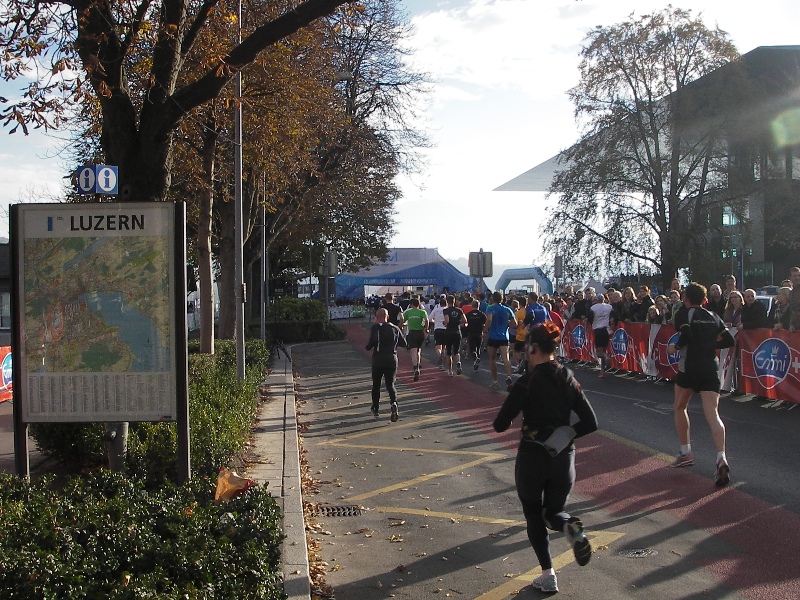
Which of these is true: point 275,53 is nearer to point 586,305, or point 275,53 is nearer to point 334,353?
point 586,305

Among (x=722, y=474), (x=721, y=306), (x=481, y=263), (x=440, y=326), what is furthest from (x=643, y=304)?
(x=722, y=474)

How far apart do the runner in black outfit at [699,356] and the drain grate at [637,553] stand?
2.30 metres

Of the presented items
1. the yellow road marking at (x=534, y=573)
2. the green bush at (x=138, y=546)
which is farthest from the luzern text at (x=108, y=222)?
the yellow road marking at (x=534, y=573)

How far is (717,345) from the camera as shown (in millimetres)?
8602

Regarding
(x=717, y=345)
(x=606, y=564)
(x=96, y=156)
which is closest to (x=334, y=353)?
(x=96, y=156)

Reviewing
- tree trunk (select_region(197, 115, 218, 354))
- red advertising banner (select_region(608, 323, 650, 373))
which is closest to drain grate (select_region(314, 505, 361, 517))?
tree trunk (select_region(197, 115, 218, 354))

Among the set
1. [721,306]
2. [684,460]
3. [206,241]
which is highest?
[206,241]

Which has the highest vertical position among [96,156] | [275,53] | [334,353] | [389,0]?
[389,0]

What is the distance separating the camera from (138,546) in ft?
13.8

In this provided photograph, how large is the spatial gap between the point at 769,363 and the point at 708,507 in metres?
7.30

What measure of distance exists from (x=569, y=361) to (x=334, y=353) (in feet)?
31.3

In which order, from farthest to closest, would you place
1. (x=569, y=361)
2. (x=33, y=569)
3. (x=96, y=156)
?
(x=569, y=361)
(x=96, y=156)
(x=33, y=569)

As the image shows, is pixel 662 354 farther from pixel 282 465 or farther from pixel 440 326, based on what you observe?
pixel 282 465

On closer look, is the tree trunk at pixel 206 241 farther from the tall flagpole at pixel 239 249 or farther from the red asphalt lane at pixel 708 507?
the red asphalt lane at pixel 708 507
